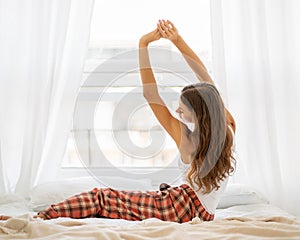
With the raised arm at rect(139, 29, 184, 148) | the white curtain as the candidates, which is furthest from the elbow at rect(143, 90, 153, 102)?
the white curtain

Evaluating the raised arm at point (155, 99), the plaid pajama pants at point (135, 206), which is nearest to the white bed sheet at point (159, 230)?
the plaid pajama pants at point (135, 206)

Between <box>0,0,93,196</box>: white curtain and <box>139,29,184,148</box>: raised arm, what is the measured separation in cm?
64

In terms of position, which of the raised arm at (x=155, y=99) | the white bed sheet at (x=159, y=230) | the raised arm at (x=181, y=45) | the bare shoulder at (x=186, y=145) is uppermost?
the raised arm at (x=181, y=45)

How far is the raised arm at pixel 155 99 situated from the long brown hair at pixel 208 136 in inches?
5.3


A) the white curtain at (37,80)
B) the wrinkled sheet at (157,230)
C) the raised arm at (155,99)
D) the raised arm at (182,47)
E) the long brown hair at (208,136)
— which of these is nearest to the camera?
the wrinkled sheet at (157,230)

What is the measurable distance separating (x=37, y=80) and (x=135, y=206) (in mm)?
1087

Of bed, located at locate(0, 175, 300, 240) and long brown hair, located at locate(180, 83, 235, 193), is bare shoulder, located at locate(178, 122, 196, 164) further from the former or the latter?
bed, located at locate(0, 175, 300, 240)

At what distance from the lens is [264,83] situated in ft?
9.50

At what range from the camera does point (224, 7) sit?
2.92m

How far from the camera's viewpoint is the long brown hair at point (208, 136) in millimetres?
2078

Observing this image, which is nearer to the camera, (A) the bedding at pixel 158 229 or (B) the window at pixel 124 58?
(A) the bedding at pixel 158 229

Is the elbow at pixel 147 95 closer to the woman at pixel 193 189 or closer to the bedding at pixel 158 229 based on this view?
the woman at pixel 193 189

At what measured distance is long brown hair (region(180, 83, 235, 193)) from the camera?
2078mm

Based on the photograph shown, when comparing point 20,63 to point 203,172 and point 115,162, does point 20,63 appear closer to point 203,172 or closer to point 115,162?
point 115,162
